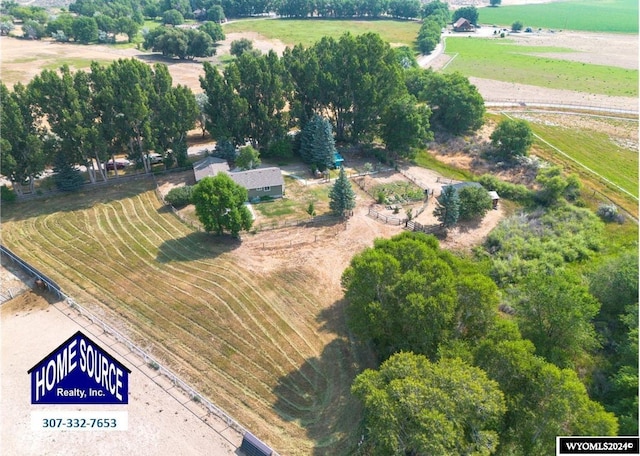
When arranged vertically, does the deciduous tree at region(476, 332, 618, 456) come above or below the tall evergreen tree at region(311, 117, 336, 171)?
below

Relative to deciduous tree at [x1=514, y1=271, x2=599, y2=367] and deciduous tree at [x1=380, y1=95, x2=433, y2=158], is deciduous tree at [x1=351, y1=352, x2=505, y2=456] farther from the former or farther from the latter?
deciduous tree at [x1=380, y1=95, x2=433, y2=158]

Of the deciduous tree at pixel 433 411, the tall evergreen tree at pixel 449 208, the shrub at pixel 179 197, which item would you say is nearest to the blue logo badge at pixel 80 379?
the deciduous tree at pixel 433 411

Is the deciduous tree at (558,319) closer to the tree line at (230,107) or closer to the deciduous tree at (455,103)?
the tree line at (230,107)

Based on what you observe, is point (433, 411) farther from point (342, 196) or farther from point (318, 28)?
point (318, 28)

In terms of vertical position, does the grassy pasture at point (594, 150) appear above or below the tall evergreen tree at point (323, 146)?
below

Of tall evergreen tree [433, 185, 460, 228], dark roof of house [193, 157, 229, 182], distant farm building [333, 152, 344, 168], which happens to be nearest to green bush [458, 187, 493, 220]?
tall evergreen tree [433, 185, 460, 228]

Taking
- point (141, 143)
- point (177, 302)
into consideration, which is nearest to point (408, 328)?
point (177, 302)
